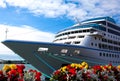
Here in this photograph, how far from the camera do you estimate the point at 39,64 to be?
23.7m

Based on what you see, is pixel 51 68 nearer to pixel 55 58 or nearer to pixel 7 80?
pixel 55 58

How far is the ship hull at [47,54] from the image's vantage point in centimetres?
2214

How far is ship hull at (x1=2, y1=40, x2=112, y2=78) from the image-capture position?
72.6ft

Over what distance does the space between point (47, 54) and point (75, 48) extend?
3.17m

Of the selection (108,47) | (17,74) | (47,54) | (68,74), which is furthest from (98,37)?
(17,74)

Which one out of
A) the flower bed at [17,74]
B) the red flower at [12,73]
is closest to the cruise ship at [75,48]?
the flower bed at [17,74]

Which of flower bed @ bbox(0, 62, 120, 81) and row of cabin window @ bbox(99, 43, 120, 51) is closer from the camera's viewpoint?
flower bed @ bbox(0, 62, 120, 81)

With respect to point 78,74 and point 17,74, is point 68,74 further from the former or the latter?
point 17,74

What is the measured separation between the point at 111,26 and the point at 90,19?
324 cm

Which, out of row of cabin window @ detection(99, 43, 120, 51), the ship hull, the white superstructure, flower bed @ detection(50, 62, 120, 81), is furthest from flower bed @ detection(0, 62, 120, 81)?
row of cabin window @ detection(99, 43, 120, 51)

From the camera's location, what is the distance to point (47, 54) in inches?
893

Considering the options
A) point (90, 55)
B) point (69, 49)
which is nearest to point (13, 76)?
point (69, 49)

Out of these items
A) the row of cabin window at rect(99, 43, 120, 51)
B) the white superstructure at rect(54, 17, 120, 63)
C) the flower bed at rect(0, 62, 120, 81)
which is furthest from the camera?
the row of cabin window at rect(99, 43, 120, 51)

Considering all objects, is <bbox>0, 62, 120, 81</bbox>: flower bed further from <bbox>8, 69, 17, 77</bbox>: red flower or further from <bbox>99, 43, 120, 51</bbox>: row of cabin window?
<bbox>99, 43, 120, 51</bbox>: row of cabin window
